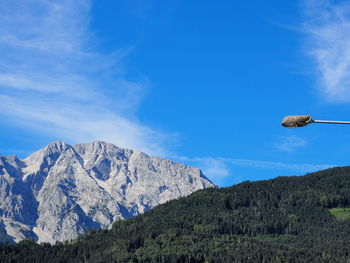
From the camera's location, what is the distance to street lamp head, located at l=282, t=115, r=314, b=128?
121 feet

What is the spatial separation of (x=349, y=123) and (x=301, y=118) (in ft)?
10.5

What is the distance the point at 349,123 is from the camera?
35406mm

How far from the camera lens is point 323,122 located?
36906 mm

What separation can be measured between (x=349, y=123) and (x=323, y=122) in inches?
76.1

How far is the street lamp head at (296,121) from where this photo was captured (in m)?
37.0

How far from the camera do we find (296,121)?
123 ft

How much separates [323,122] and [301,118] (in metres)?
1.41

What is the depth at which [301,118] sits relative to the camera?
37.3 m
